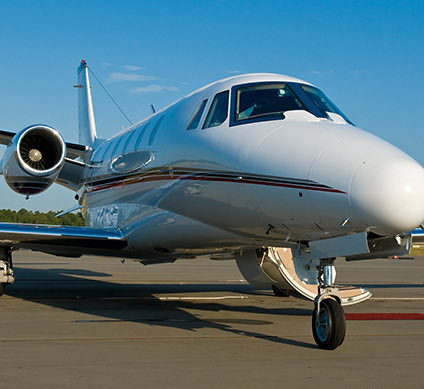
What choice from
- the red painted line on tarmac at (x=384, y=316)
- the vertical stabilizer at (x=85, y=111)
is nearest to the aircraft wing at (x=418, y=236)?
the red painted line on tarmac at (x=384, y=316)

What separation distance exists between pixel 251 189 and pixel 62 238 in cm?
Answer: 427

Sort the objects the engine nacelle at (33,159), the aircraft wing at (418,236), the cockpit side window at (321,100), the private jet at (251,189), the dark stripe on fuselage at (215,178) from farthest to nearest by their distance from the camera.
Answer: the aircraft wing at (418,236), the engine nacelle at (33,159), the cockpit side window at (321,100), the dark stripe on fuselage at (215,178), the private jet at (251,189)

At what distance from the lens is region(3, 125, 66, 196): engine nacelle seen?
10391mm

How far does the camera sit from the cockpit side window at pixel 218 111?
25.5ft

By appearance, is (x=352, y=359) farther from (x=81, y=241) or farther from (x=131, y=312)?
(x=81, y=241)

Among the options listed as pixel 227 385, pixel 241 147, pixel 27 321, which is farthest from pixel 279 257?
pixel 227 385

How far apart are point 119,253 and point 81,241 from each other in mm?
888

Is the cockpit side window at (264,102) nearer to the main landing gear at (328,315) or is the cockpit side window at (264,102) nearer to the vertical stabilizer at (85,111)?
the main landing gear at (328,315)

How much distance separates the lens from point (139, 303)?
10.5 m

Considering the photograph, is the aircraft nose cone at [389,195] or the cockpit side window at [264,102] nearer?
the aircraft nose cone at [389,195]

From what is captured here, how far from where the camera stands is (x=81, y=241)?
393 inches

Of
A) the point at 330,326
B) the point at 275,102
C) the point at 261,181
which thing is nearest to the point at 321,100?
the point at 275,102

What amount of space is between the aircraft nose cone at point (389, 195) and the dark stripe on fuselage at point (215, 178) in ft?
0.72

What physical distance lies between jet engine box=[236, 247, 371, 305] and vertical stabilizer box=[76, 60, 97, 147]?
10038 millimetres
